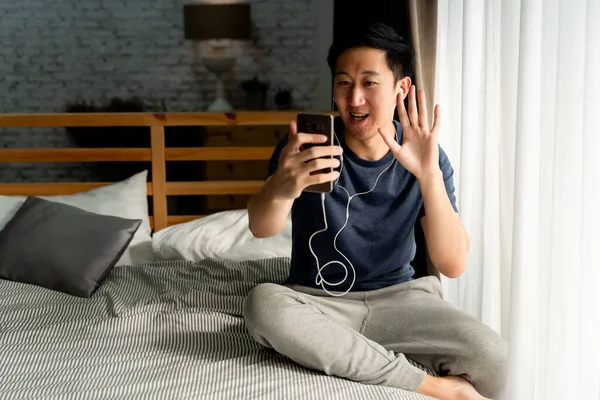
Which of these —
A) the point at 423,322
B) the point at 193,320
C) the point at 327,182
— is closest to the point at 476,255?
the point at 423,322

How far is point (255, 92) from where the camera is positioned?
3.45 metres

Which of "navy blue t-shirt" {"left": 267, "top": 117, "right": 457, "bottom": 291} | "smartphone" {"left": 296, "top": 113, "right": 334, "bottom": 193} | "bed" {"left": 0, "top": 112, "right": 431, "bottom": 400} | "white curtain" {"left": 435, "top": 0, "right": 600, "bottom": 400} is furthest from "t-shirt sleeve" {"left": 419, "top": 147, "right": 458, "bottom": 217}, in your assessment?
"bed" {"left": 0, "top": 112, "right": 431, "bottom": 400}

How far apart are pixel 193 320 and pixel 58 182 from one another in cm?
181

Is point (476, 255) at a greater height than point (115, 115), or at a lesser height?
lesser

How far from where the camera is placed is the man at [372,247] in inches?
64.1

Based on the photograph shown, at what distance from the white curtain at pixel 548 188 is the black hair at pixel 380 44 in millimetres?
272

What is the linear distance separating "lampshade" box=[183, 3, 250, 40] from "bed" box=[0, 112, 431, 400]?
44 cm

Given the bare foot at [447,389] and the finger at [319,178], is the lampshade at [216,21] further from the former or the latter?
the bare foot at [447,389]

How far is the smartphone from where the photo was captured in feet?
5.77

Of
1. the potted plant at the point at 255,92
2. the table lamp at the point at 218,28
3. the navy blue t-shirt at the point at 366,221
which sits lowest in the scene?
the navy blue t-shirt at the point at 366,221

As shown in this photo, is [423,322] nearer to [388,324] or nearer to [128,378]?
[388,324]

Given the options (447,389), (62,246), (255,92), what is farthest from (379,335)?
(255,92)

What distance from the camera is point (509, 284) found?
184cm

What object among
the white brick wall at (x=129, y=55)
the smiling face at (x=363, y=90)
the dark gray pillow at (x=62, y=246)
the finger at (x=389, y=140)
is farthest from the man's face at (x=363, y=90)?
the white brick wall at (x=129, y=55)
